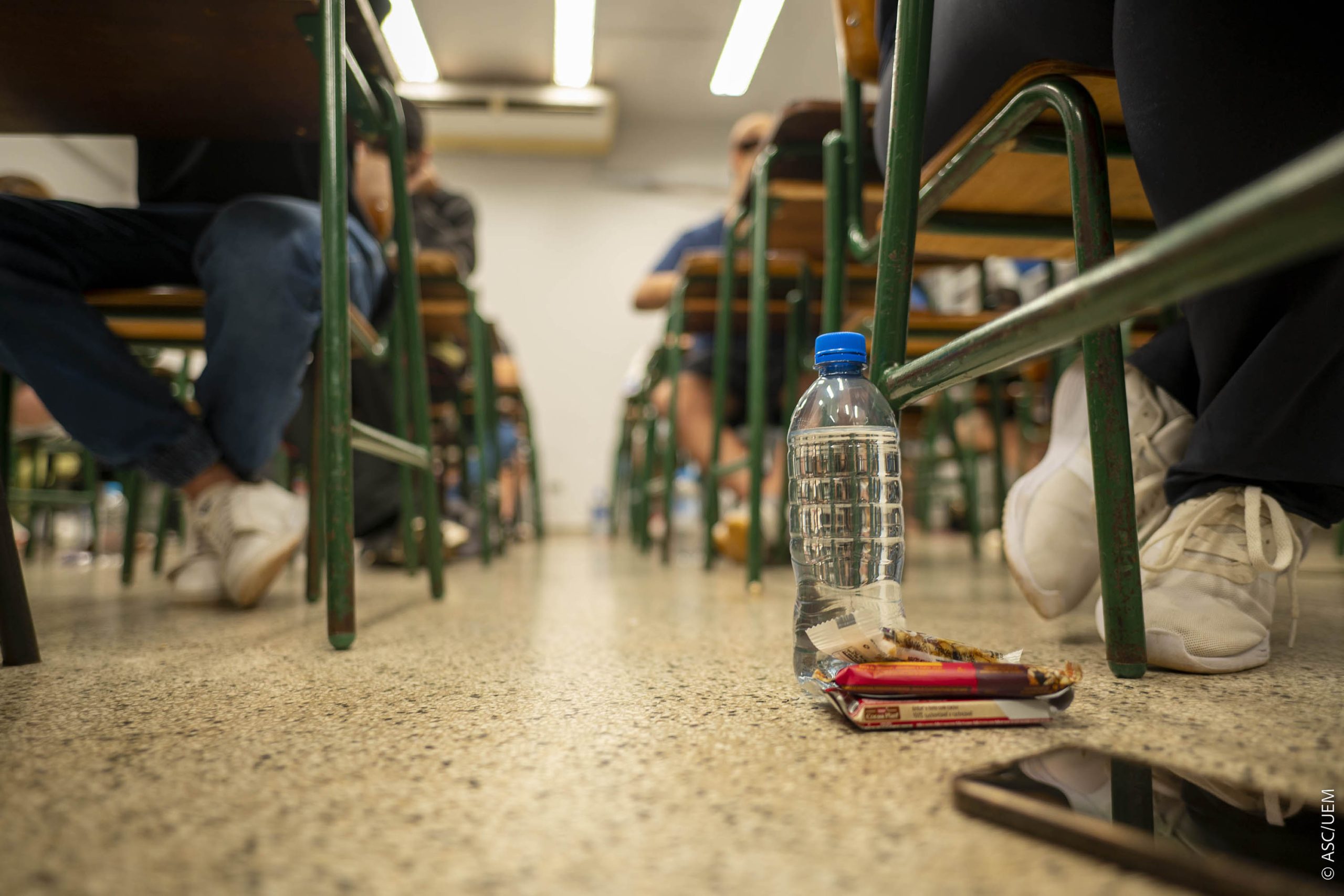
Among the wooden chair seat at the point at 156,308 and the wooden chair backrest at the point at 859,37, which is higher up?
the wooden chair backrest at the point at 859,37

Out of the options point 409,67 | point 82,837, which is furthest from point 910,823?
point 409,67

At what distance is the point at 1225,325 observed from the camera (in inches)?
24.5

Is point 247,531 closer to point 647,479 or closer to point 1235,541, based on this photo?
point 1235,541

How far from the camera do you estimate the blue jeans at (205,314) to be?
1.00 m

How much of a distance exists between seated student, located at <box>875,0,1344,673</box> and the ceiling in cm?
275

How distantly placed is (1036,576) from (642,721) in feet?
1.48

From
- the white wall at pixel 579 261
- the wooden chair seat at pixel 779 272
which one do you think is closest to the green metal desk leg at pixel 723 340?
the wooden chair seat at pixel 779 272

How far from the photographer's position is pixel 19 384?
238 centimetres

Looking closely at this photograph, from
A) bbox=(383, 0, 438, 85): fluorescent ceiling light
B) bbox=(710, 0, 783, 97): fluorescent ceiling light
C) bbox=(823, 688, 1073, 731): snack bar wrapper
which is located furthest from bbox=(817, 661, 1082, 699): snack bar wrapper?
bbox=(383, 0, 438, 85): fluorescent ceiling light

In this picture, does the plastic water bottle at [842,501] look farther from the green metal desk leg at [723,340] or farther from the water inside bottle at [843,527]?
the green metal desk leg at [723,340]

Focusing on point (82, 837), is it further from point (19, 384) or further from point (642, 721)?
point (19, 384)

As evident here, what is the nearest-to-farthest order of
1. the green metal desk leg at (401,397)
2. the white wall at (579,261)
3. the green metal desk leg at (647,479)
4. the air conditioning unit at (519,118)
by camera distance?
1. the green metal desk leg at (401,397)
2. the green metal desk leg at (647,479)
3. the air conditioning unit at (519,118)
4. the white wall at (579,261)

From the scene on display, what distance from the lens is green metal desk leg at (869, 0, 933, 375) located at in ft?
2.30

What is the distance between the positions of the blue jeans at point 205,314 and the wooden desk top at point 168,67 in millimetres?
108
